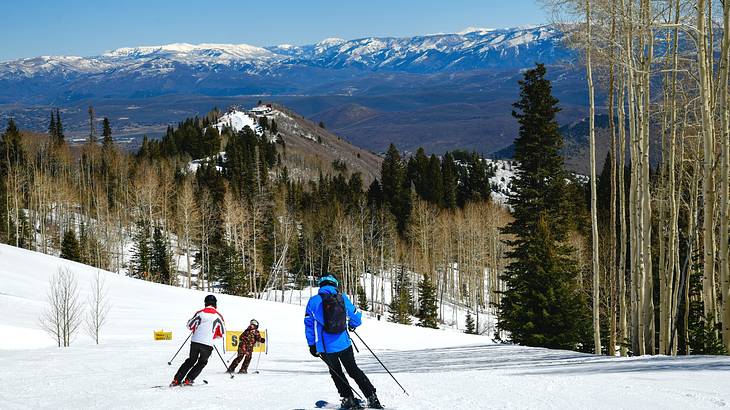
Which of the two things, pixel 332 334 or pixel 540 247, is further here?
pixel 540 247

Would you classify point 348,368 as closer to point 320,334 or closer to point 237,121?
point 320,334

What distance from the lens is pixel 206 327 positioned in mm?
11375

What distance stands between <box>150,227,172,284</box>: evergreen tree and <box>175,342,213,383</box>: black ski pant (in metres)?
51.6

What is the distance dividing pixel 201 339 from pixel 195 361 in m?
0.51

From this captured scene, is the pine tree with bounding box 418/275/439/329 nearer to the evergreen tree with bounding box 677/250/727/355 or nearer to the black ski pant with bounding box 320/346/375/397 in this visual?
the evergreen tree with bounding box 677/250/727/355

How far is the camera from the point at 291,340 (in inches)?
1091

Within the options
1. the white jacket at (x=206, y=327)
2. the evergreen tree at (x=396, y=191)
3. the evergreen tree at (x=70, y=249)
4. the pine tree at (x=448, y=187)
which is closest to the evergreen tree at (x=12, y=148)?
the evergreen tree at (x=70, y=249)

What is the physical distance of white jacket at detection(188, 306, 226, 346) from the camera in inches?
445

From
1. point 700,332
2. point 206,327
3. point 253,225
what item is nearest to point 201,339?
point 206,327

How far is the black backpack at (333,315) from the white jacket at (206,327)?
12.6 ft

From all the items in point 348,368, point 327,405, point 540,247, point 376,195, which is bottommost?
point 376,195

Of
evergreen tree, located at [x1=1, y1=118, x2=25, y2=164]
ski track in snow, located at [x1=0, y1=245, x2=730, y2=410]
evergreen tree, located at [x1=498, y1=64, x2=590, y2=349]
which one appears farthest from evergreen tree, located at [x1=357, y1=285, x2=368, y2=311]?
evergreen tree, located at [x1=1, y1=118, x2=25, y2=164]

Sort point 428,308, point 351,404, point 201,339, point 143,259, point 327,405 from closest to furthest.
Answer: point 351,404 < point 327,405 < point 201,339 < point 428,308 < point 143,259

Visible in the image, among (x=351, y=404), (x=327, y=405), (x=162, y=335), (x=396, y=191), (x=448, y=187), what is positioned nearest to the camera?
(x=351, y=404)
